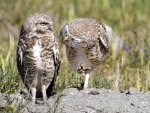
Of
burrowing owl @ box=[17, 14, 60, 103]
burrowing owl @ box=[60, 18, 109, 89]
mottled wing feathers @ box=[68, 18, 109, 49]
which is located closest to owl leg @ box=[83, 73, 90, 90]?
burrowing owl @ box=[60, 18, 109, 89]

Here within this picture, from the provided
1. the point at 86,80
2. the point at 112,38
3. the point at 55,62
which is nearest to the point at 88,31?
the point at 86,80

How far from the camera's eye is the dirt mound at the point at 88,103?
5550mm

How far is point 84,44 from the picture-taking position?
664cm

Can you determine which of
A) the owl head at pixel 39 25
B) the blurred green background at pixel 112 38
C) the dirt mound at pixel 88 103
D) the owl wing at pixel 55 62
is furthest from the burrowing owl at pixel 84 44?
the owl head at pixel 39 25

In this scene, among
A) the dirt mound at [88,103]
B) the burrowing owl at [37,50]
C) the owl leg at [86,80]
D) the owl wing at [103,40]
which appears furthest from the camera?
the owl wing at [103,40]

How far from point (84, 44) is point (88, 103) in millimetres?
1008

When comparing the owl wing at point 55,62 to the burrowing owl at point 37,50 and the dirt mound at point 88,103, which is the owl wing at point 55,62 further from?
the dirt mound at point 88,103

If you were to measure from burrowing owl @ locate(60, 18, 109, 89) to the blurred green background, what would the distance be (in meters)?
0.20

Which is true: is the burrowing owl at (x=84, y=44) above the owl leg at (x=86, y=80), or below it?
above

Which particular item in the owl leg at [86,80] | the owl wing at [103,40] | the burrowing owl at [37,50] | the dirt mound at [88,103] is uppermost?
the owl wing at [103,40]

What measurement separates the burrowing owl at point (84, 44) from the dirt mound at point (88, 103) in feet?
1.72

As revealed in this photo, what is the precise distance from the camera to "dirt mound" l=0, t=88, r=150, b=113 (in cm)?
555

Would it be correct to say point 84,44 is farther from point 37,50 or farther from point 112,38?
point 112,38

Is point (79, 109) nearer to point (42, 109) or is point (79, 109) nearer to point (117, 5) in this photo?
point (42, 109)
